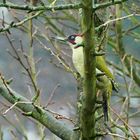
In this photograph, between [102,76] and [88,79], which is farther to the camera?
[102,76]

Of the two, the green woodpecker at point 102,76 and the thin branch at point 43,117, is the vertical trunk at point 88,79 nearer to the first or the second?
the green woodpecker at point 102,76

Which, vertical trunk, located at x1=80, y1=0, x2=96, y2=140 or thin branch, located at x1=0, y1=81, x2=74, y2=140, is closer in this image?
vertical trunk, located at x1=80, y1=0, x2=96, y2=140

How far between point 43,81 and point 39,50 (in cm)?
66

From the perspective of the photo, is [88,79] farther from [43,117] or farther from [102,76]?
[43,117]

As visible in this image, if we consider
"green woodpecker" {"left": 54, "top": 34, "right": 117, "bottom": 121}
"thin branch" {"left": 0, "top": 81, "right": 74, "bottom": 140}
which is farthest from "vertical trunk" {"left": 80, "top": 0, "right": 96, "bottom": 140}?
"thin branch" {"left": 0, "top": 81, "right": 74, "bottom": 140}

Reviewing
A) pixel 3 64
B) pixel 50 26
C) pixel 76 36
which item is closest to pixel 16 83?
pixel 3 64

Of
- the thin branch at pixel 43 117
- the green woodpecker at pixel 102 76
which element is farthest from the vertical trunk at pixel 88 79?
the thin branch at pixel 43 117

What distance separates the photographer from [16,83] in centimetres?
730

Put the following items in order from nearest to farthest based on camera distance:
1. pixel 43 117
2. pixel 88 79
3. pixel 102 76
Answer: pixel 88 79, pixel 102 76, pixel 43 117

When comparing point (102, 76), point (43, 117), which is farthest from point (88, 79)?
point (43, 117)

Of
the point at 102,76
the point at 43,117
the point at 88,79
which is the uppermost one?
the point at 88,79

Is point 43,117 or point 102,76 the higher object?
point 102,76

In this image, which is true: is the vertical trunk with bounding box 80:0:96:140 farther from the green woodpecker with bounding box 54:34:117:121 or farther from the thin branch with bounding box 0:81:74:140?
the thin branch with bounding box 0:81:74:140

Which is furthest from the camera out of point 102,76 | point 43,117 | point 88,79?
point 43,117
